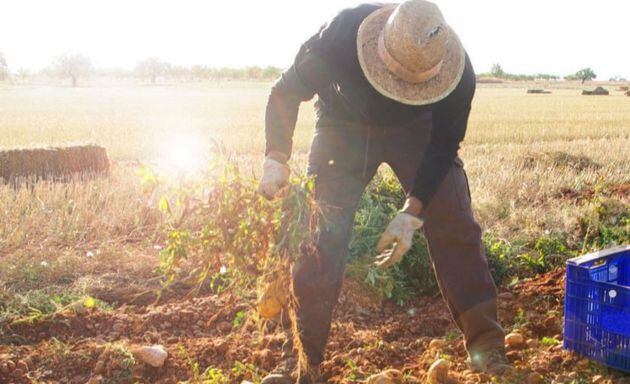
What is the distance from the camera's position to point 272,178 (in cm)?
279

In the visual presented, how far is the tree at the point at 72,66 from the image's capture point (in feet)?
244

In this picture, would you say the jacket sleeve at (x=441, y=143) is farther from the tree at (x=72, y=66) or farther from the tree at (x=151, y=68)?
the tree at (x=72, y=66)

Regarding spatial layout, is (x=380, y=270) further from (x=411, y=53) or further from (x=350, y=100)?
(x=411, y=53)

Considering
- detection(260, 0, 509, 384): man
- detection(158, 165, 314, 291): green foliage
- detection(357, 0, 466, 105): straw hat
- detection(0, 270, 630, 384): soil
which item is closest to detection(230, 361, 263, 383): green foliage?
detection(0, 270, 630, 384): soil

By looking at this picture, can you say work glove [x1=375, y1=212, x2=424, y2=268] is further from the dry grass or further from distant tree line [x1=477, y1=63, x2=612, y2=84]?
distant tree line [x1=477, y1=63, x2=612, y2=84]

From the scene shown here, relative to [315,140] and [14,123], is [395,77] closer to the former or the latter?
[315,140]

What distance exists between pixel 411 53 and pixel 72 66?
254ft

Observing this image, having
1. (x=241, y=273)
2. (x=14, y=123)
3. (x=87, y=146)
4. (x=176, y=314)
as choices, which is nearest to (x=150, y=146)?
(x=87, y=146)

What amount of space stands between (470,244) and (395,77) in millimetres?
831

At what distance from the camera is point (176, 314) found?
3.75 m

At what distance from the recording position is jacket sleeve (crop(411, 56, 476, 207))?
2752 millimetres

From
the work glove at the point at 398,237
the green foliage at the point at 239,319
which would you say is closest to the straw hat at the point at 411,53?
the work glove at the point at 398,237

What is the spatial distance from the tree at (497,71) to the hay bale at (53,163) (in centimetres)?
6854

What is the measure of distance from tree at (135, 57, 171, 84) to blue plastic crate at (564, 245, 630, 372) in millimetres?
73365
